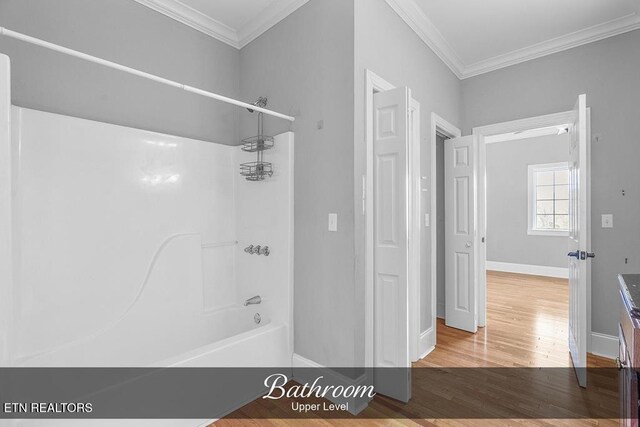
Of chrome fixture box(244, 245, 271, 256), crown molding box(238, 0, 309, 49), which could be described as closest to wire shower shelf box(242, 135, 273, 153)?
chrome fixture box(244, 245, 271, 256)

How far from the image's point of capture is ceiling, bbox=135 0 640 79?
2.50 m

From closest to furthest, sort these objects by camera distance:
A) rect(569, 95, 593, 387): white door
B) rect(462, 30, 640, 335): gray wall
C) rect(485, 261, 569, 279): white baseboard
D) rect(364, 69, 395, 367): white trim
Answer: rect(364, 69, 395, 367): white trim → rect(569, 95, 593, 387): white door → rect(462, 30, 640, 335): gray wall → rect(485, 261, 569, 279): white baseboard

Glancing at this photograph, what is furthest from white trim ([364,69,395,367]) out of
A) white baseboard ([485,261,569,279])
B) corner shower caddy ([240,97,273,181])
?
white baseboard ([485,261,569,279])

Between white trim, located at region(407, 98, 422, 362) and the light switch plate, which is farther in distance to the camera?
white trim, located at region(407, 98, 422, 362)

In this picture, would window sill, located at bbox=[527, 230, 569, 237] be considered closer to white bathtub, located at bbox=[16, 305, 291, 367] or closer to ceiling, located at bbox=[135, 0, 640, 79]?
ceiling, located at bbox=[135, 0, 640, 79]

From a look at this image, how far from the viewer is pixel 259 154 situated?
256 centimetres

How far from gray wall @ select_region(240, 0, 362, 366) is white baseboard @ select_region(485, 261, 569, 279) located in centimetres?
531

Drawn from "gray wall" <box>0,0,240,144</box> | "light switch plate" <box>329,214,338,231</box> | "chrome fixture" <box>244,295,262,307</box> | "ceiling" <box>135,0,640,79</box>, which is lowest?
"chrome fixture" <box>244,295,262,307</box>

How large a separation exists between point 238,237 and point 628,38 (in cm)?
378

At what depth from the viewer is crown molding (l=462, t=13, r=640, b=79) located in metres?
2.74

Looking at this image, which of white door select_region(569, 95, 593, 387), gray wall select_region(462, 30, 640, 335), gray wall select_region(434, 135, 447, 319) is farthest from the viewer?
gray wall select_region(434, 135, 447, 319)

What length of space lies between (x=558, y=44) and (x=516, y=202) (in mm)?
4098

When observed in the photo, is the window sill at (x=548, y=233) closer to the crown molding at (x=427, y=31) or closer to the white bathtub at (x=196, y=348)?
the crown molding at (x=427, y=31)

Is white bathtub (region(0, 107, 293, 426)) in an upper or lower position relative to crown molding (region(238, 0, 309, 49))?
lower
